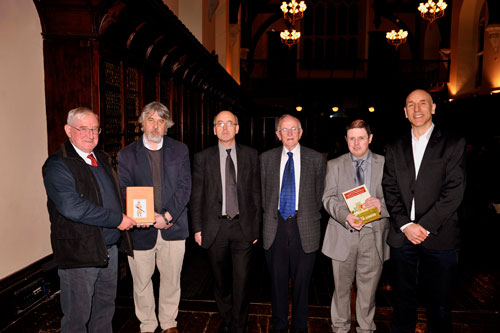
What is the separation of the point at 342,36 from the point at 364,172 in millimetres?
19396

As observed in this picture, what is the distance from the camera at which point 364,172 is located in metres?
2.94

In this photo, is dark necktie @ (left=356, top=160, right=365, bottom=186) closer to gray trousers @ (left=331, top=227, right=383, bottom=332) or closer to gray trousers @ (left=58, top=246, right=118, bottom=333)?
gray trousers @ (left=331, top=227, right=383, bottom=332)

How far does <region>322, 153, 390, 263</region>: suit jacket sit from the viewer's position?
288cm

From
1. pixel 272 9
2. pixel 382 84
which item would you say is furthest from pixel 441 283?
pixel 272 9

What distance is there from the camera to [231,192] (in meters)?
2.99

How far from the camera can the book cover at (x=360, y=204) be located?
270 centimetres

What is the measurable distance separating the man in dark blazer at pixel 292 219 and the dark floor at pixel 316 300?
0.41m

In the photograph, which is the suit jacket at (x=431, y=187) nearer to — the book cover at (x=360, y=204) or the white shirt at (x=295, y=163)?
the book cover at (x=360, y=204)

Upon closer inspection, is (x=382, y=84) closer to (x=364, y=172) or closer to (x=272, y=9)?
(x=272, y=9)

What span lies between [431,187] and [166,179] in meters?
2.07

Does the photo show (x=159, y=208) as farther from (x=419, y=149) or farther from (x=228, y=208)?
(x=419, y=149)

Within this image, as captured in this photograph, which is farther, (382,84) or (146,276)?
(382,84)

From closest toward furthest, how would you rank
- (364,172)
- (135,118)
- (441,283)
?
1. (441,283)
2. (364,172)
3. (135,118)

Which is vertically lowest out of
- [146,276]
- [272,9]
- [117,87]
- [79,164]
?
[146,276]
